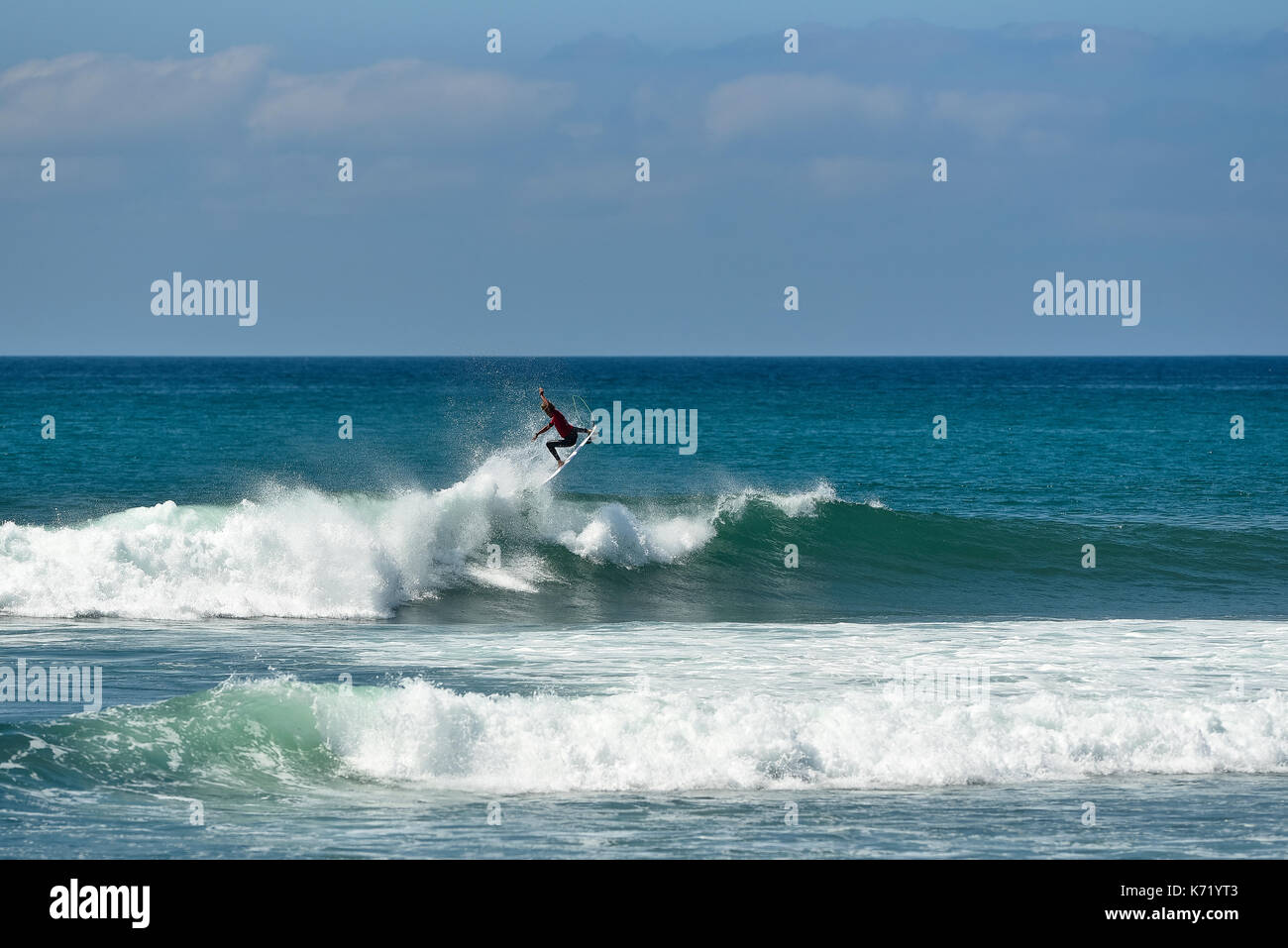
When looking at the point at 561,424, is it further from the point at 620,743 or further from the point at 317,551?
the point at 620,743

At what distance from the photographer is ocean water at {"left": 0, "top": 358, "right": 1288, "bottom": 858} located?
9719 mm

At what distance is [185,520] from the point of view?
21109 millimetres

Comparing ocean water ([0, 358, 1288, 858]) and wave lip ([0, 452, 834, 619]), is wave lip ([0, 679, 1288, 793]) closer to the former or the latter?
ocean water ([0, 358, 1288, 858])

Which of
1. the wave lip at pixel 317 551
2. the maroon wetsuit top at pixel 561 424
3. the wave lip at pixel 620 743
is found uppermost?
the maroon wetsuit top at pixel 561 424

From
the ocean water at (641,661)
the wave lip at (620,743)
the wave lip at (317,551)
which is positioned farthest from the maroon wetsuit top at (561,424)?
the wave lip at (620,743)

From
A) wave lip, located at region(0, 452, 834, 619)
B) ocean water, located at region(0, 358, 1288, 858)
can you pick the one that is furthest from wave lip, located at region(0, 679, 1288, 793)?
wave lip, located at region(0, 452, 834, 619)

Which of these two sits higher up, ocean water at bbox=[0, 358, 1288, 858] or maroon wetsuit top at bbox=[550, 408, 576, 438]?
maroon wetsuit top at bbox=[550, 408, 576, 438]

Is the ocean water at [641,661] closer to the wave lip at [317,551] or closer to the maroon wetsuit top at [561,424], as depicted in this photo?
the wave lip at [317,551]

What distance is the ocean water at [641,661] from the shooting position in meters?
9.72

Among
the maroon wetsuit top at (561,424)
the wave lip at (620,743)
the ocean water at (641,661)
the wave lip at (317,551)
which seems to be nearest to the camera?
the ocean water at (641,661)
